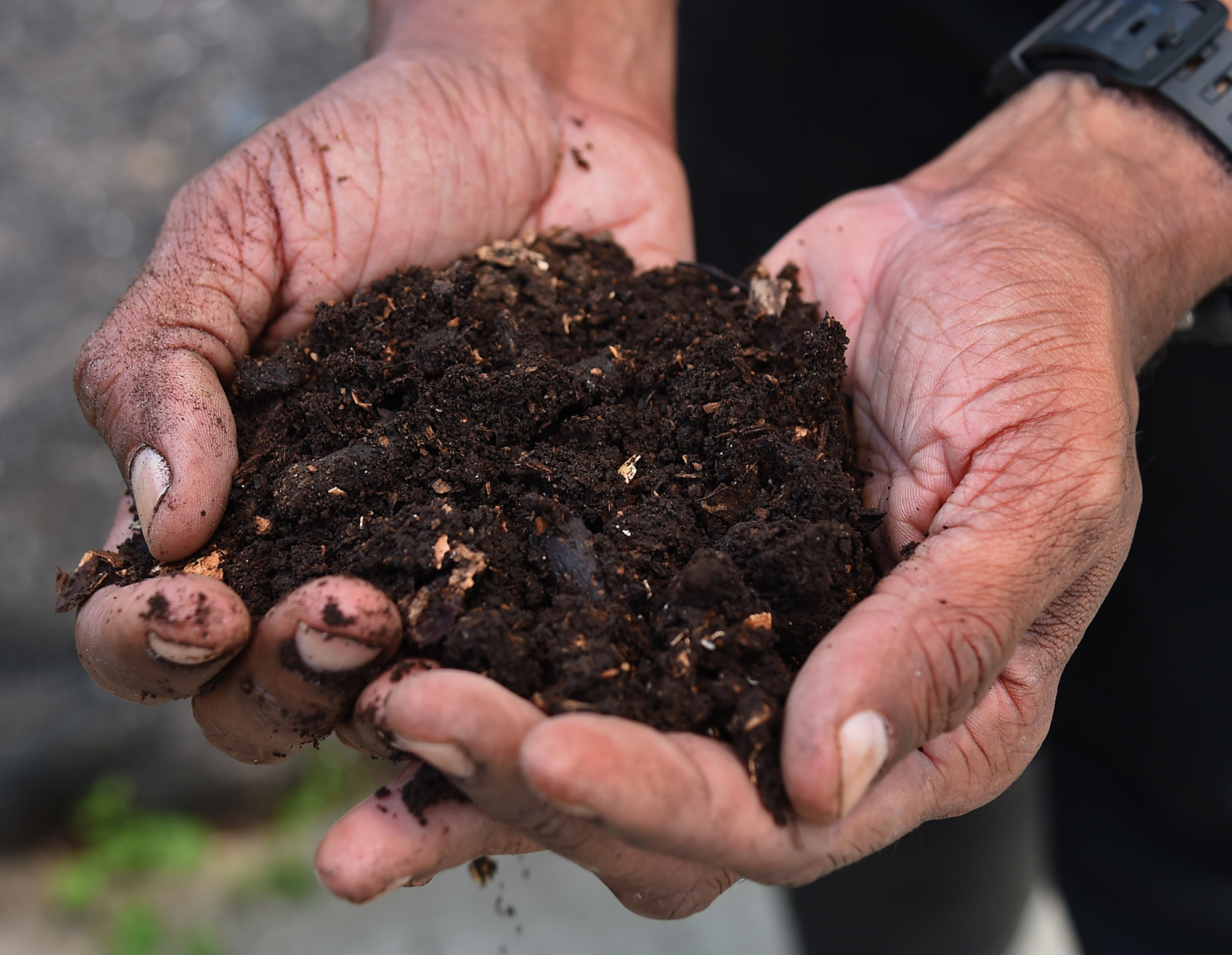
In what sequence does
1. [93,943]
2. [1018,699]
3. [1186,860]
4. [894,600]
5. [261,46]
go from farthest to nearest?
[261,46]
[93,943]
[1186,860]
[1018,699]
[894,600]

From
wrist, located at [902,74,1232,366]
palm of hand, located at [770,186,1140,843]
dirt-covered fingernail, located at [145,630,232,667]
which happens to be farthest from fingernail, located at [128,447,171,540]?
wrist, located at [902,74,1232,366]

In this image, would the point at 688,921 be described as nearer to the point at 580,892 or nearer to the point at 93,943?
the point at 580,892

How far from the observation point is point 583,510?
153cm

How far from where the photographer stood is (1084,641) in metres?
2.81

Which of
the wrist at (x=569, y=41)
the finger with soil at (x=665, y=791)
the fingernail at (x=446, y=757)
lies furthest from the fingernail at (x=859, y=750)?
the wrist at (x=569, y=41)

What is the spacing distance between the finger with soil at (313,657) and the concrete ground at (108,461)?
2.36 metres

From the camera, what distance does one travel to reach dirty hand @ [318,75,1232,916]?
1.10m

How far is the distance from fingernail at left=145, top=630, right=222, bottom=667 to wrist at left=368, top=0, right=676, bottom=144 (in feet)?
6.04

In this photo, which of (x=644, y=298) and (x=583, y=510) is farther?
(x=644, y=298)

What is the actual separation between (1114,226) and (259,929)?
13.1ft

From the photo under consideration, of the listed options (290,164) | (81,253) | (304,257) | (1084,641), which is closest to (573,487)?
(304,257)

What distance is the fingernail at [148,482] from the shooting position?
4.91 ft

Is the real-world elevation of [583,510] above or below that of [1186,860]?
above

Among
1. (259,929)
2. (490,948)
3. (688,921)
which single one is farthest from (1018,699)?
(259,929)
